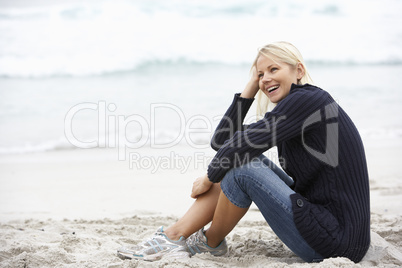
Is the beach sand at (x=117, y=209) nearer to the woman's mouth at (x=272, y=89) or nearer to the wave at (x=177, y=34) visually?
the woman's mouth at (x=272, y=89)

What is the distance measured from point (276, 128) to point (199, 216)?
730mm

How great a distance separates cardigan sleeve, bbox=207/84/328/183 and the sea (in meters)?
4.20

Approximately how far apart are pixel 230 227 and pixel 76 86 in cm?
847

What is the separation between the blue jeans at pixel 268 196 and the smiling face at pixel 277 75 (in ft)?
1.44

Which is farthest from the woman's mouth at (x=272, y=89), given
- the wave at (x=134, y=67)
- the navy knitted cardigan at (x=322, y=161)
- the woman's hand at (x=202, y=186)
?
the wave at (x=134, y=67)

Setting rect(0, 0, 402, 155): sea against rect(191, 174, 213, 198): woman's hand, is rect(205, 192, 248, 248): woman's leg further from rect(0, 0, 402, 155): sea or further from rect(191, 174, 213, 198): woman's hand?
rect(0, 0, 402, 155): sea

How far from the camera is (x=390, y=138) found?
6.57 m

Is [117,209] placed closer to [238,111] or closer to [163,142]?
[238,111]

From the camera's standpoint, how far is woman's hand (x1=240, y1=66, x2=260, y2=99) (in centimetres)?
260

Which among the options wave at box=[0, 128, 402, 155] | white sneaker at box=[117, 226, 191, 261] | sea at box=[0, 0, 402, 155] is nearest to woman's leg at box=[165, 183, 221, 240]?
white sneaker at box=[117, 226, 191, 261]

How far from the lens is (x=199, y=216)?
248cm

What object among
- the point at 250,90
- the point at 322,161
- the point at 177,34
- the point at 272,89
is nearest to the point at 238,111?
the point at 250,90

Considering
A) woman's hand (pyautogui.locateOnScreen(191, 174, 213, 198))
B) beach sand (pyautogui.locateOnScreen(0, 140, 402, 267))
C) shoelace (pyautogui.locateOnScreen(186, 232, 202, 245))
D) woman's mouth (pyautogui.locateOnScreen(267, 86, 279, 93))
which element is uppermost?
woman's mouth (pyautogui.locateOnScreen(267, 86, 279, 93))

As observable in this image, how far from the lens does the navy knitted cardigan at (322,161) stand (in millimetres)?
2080
